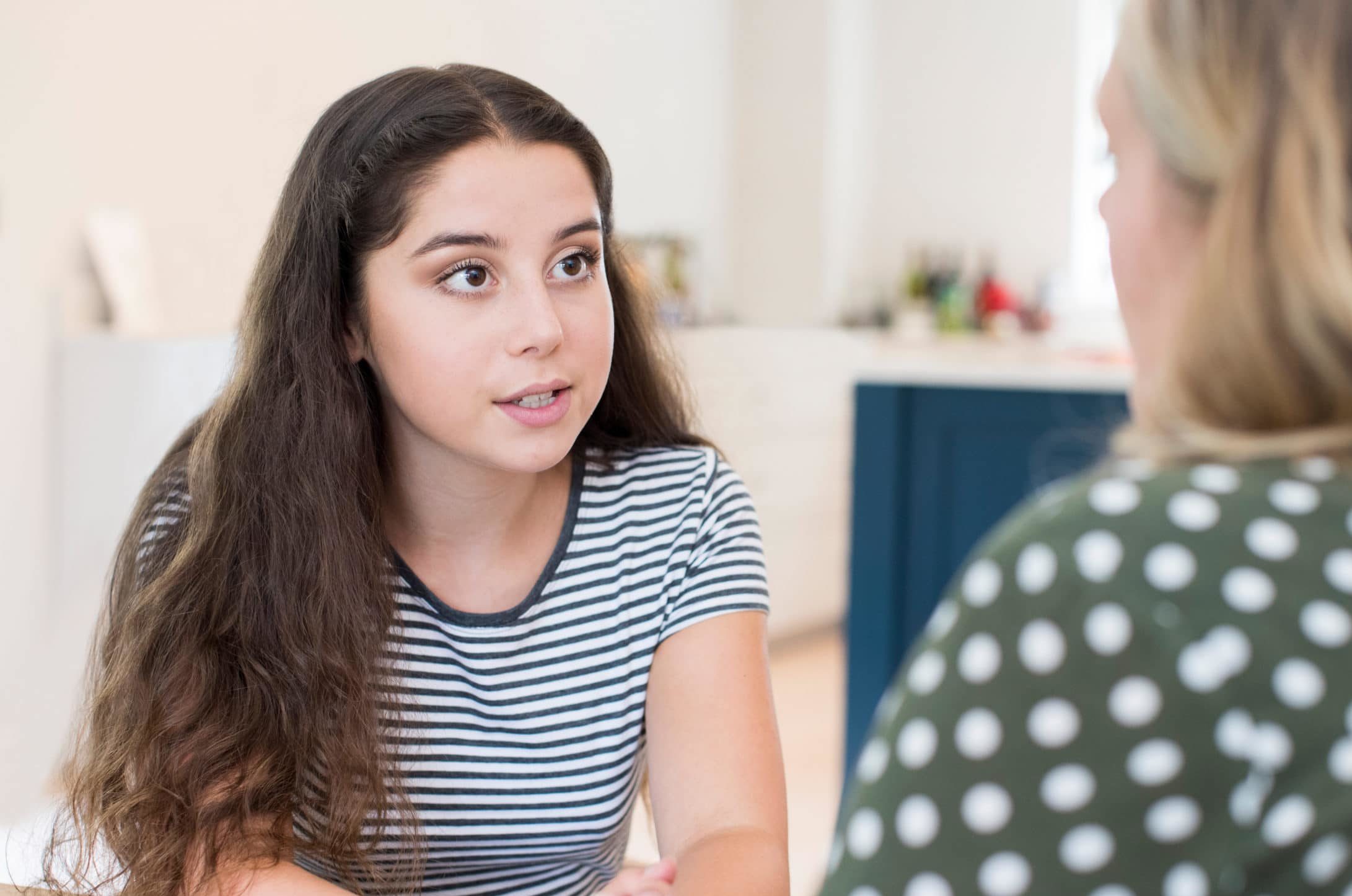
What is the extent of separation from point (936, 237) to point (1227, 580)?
506 centimetres

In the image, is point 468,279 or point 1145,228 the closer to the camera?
point 1145,228

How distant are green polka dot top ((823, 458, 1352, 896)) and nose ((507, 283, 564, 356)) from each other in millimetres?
590

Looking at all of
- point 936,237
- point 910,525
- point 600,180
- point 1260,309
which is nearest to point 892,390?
point 910,525

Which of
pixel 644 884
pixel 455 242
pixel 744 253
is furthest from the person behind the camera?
pixel 744 253

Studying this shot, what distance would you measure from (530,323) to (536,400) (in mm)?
65

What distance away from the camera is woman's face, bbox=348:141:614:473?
3.38 feet

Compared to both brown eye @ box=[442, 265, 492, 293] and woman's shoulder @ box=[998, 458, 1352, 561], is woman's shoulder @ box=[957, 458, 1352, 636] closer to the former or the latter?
woman's shoulder @ box=[998, 458, 1352, 561]

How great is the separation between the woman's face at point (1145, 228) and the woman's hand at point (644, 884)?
0.48 meters

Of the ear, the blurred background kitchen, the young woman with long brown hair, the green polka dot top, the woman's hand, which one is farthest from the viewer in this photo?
the blurred background kitchen

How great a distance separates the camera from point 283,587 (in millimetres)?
1046

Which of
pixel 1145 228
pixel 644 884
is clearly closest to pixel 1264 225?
pixel 1145 228

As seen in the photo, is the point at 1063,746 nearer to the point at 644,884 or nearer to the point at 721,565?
the point at 644,884

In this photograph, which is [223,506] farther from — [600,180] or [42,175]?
[42,175]

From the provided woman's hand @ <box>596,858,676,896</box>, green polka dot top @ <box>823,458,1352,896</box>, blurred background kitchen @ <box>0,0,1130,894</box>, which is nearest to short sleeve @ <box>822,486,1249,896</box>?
green polka dot top @ <box>823,458,1352,896</box>
